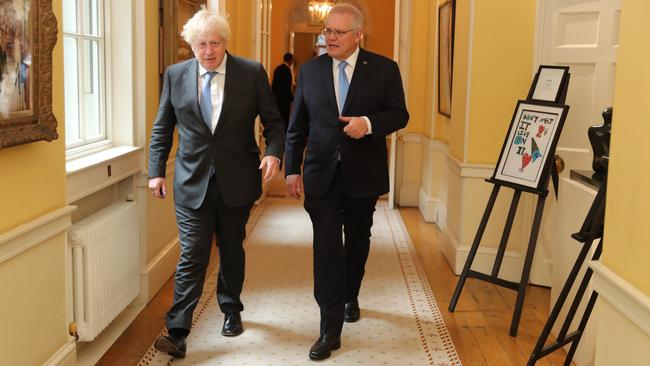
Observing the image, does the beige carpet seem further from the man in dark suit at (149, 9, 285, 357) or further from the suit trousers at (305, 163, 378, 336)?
the man in dark suit at (149, 9, 285, 357)

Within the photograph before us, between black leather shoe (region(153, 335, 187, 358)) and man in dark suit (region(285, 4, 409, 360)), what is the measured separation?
2.00 feet

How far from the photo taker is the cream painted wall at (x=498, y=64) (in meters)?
5.23

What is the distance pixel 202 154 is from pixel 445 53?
3681mm

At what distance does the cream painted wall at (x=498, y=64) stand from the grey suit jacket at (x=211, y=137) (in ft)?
6.35

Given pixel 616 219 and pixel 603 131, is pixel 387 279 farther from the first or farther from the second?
pixel 616 219

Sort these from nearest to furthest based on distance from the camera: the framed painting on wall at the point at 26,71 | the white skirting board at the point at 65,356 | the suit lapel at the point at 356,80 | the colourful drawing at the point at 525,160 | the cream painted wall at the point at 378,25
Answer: the framed painting on wall at the point at 26,71 < the white skirting board at the point at 65,356 < the suit lapel at the point at 356,80 < the colourful drawing at the point at 525,160 < the cream painted wall at the point at 378,25

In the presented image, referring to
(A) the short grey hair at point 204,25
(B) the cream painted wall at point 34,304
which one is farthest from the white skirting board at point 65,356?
(A) the short grey hair at point 204,25

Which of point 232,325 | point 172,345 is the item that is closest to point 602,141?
point 232,325

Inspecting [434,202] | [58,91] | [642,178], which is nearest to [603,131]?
[642,178]

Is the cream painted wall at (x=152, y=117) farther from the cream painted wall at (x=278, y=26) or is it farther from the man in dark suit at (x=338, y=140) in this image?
the cream painted wall at (x=278, y=26)

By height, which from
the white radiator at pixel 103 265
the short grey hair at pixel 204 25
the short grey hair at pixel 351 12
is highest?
the short grey hair at pixel 351 12

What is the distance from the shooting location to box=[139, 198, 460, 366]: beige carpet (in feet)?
12.6

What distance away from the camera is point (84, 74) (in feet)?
13.4

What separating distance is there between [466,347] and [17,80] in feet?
A: 8.24
